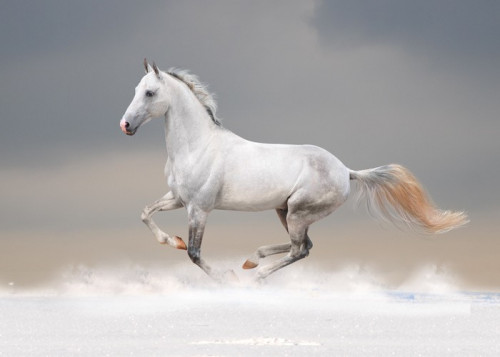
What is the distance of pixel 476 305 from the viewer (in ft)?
36.4

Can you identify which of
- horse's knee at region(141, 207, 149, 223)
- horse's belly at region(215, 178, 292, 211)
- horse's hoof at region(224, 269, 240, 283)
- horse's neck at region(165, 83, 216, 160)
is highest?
horse's neck at region(165, 83, 216, 160)

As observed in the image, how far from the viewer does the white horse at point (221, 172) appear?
398 inches

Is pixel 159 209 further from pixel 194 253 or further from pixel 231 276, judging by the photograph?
pixel 231 276

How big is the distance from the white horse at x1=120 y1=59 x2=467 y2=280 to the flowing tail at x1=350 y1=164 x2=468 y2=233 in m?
0.40

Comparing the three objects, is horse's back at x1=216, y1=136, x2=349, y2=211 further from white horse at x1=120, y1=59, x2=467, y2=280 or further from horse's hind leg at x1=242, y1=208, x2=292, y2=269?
horse's hind leg at x1=242, y1=208, x2=292, y2=269

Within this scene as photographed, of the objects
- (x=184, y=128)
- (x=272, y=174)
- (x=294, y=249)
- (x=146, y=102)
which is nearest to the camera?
(x=146, y=102)

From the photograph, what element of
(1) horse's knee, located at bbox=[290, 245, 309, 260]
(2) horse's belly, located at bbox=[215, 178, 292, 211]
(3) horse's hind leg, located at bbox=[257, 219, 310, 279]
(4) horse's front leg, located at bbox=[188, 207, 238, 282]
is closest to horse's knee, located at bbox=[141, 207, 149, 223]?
(4) horse's front leg, located at bbox=[188, 207, 238, 282]

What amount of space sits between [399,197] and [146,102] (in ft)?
10.3

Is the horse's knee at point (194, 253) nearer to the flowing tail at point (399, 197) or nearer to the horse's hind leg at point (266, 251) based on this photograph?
the horse's hind leg at point (266, 251)

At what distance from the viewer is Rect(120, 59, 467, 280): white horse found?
10.1m

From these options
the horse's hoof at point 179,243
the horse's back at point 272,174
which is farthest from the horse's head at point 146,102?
the horse's hoof at point 179,243

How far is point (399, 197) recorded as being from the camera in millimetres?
10914

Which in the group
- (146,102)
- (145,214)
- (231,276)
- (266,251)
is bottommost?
(231,276)

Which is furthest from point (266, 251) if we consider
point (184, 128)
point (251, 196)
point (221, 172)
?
point (184, 128)
